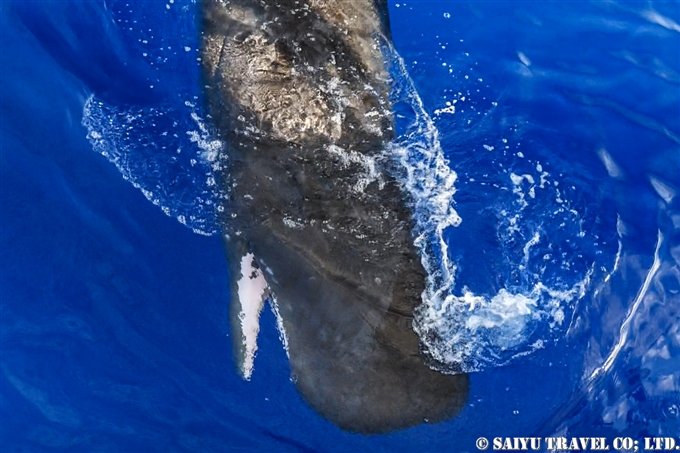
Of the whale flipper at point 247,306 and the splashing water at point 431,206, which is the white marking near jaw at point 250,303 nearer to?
the whale flipper at point 247,306

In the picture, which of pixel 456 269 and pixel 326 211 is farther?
pixel 456 269

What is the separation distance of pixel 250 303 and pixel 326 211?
37.2 inches

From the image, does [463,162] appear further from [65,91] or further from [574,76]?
[65,91]

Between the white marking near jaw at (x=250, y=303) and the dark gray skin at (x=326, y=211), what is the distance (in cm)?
12

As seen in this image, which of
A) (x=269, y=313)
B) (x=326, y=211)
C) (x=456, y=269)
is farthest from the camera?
Result: (x=456, y=269)

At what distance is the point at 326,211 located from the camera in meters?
4.90

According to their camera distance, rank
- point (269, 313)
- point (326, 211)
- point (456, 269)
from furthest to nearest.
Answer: point (456, 269)
point (269, 313)
point (326, 211)

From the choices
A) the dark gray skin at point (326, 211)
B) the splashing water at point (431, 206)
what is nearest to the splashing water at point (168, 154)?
the splashing water at point (431, 206)

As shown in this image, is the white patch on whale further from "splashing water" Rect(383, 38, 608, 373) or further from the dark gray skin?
"splashing water" Rect(383, 38, 608, 373)

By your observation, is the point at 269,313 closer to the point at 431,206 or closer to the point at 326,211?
the point at 326,211

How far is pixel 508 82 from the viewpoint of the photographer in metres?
5.68

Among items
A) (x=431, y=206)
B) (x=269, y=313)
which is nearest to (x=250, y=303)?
(x=269, y=313)

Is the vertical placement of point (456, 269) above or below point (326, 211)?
below

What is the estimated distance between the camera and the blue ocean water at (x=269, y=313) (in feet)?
17.3
